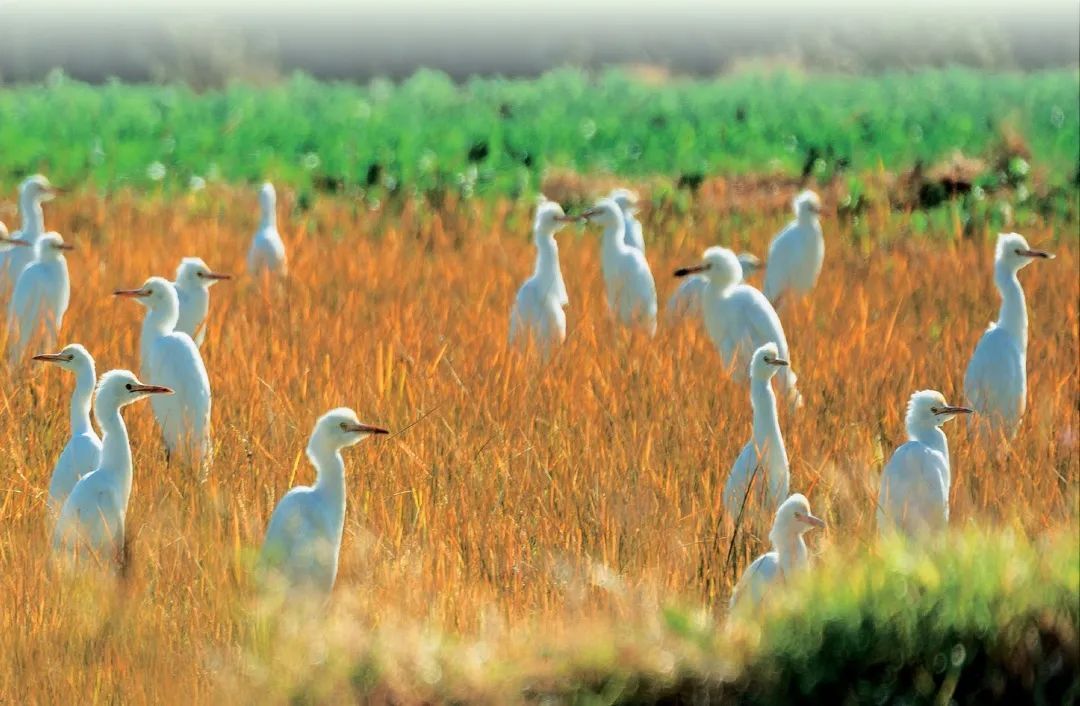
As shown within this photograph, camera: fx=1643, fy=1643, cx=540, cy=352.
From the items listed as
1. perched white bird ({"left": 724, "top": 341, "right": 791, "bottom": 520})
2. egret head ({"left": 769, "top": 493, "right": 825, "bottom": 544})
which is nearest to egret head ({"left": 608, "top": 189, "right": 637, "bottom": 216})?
perched white bird ({"left": 724, "top": 341, "right": 791, "bottom": 520})

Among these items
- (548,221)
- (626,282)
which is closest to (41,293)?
(548,221)

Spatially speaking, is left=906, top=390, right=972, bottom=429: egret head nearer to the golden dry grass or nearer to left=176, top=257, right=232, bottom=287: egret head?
the golden dry grass

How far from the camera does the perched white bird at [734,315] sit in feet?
23.7

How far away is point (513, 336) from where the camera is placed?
26.0 ft

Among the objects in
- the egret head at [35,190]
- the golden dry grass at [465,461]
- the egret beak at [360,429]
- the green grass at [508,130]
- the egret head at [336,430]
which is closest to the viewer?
the golden dry grass at [465,461]

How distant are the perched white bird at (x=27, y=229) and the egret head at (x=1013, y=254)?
17.0ft

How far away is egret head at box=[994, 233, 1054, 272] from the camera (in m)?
7.20

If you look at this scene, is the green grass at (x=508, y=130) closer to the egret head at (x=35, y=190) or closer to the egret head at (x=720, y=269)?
the egret head at (x=35, y=190)

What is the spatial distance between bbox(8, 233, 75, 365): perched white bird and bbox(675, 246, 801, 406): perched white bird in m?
3.10

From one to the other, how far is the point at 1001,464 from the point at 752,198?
10.6 metres

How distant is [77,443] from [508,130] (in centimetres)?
1844

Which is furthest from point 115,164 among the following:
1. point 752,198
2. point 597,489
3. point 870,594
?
point 870,594

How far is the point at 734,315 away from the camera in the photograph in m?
7.55

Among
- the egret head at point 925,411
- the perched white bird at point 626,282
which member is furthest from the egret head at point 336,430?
the perched white bird at point 626,282
